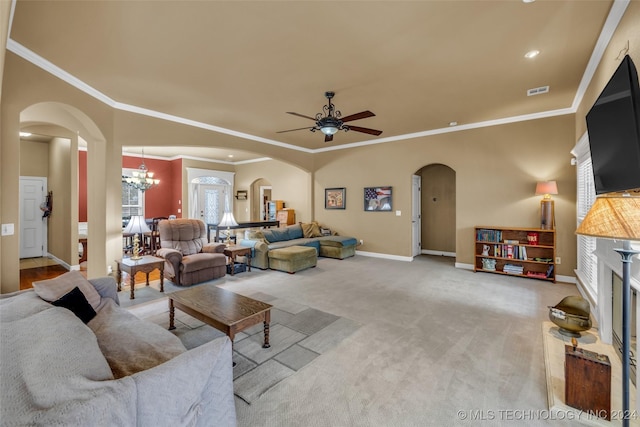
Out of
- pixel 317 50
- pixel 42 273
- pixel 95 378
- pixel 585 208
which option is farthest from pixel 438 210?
pixel 42 273

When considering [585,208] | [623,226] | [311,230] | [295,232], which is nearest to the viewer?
[623,226]

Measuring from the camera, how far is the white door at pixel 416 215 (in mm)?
7023

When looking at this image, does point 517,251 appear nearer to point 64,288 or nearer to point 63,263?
point 64,288

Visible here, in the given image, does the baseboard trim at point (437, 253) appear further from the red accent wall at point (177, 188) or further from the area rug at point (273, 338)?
the red accent wall at point (177, 188)

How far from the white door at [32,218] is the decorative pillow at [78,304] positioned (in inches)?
281

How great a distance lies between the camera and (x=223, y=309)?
264 cm

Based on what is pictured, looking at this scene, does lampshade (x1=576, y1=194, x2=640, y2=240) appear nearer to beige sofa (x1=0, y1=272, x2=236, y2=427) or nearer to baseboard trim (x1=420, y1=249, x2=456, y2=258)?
beige sofa (x1=0, y1=272, x2=236, y2=427)

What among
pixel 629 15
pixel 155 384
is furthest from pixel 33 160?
pixel 629 15

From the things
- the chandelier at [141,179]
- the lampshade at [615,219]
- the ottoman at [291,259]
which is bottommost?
the ottoman at [291,259]

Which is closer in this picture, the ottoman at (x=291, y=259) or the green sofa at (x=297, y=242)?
the ottoman at (x=291, y=259)

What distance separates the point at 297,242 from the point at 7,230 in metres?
4.80

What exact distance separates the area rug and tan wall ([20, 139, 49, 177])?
5.90m

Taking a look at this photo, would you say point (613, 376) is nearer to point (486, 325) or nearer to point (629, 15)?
point (486, 325)

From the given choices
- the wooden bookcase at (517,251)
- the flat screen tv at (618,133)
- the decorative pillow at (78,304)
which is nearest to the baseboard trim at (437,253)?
the wooden bookcase at (517,251)
